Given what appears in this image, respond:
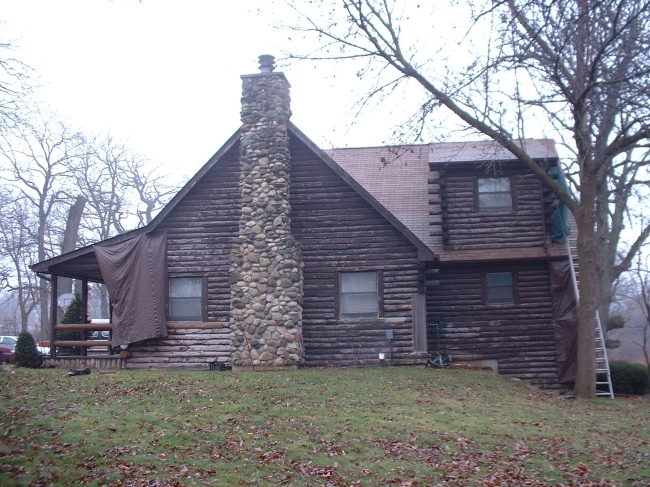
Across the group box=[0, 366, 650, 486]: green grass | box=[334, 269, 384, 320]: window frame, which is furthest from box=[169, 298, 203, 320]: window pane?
box=[0, 366, 650, 486]: green grass

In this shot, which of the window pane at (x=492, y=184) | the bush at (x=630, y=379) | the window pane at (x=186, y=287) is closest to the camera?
the window pane at (x=186, y=287)

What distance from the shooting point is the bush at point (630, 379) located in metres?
21.6

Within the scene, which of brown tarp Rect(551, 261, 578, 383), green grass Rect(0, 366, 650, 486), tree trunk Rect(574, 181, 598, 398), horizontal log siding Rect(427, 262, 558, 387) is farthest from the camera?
horizontal log siding Rect(427, 262, 558, 387)

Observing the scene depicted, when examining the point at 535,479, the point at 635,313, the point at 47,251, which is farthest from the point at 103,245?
the point at 635,313

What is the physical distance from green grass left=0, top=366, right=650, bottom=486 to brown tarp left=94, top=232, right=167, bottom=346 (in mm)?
3365

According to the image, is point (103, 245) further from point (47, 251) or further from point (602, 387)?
point (47, 251)

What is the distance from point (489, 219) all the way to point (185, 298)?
922 centimetres

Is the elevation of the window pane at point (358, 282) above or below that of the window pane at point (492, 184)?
below

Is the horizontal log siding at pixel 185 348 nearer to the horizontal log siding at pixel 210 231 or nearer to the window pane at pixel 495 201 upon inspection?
the horizontal log siding at pixel 210 231

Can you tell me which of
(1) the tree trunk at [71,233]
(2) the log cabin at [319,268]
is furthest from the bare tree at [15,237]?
(2) the log cabin at [319,268]

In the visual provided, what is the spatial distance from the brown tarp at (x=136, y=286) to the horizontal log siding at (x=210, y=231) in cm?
46

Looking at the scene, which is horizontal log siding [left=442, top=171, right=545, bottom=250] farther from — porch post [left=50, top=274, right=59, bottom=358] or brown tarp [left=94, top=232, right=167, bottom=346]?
porch post [left=50, top=274, right=59, bottom=358]

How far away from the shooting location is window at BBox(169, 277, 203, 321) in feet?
65.0

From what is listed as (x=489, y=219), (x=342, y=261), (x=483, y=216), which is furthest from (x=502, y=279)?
(x=342, y=261)
